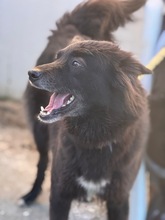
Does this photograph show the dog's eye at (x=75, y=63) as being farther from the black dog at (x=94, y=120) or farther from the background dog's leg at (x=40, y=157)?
the background dog's leg at (x=40, y=157)

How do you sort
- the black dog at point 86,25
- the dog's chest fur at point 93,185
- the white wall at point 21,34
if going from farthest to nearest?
the white wall at point 21,34 → the black dog at point 86,25 → the dog's chest fur at point 93,185

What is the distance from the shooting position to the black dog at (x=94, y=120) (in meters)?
2.25

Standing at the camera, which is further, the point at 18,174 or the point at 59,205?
the point at 18,174

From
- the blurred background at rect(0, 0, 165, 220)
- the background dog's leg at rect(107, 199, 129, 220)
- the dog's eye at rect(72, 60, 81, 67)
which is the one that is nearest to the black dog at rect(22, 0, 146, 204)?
the blurred background at rect(0, 0, 165, 220)

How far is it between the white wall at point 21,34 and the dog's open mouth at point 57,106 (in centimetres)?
182

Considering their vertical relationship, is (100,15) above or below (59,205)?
above

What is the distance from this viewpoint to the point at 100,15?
3055mm

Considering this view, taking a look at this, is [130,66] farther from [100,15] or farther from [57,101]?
[100,15]

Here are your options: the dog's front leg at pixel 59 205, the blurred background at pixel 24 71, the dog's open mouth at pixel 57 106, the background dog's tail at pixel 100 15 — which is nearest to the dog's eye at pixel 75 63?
the dog's open mouth at pixel 57 106

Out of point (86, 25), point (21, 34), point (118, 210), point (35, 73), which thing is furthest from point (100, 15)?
point (21, 34)

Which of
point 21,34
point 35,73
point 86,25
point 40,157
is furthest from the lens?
point 21,34

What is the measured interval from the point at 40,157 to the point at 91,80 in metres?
1.14

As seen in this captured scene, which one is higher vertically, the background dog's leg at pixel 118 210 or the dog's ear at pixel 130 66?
the dog's ear at pixel 130 66

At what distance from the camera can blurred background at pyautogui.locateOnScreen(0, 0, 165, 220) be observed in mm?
3217
